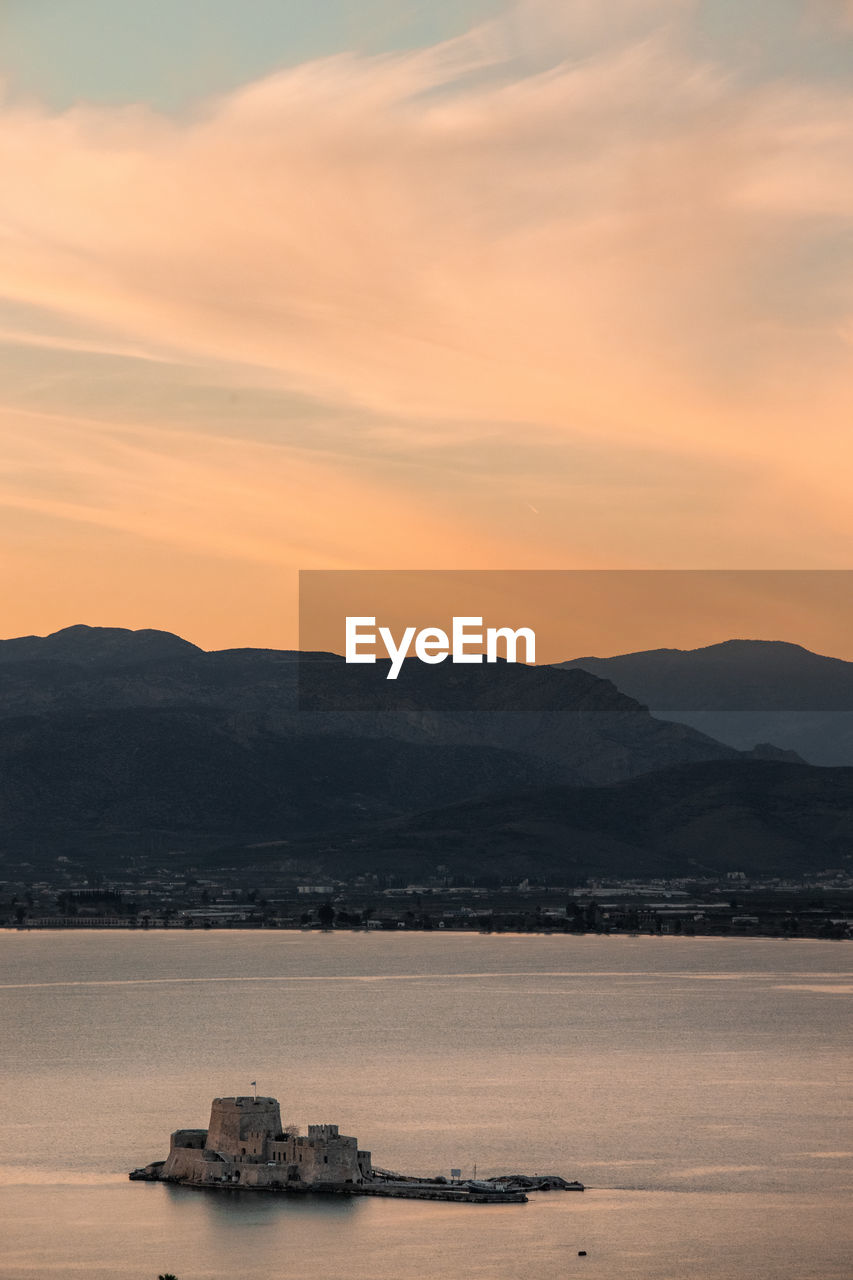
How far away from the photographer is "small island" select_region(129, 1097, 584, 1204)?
9581 centimetres

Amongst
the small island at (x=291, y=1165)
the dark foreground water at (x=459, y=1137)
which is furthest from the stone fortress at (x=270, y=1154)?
the dark foreground water at (x=459, y=1137)

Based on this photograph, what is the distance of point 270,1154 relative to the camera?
96.4 m

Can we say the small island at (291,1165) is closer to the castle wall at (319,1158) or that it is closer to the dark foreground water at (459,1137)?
the castle wall at (319,1158)

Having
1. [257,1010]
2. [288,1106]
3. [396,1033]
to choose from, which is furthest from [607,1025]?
[288,1106]

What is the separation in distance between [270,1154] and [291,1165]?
3.45 feet

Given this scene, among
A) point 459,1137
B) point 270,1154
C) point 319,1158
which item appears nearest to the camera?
point 319,1158

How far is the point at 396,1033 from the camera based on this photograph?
174875 mm

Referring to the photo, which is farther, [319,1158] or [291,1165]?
[291,1165]

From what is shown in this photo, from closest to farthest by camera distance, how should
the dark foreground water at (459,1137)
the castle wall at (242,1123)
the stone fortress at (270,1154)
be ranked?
the dark foreground water at (459,1137) → the castle wall at (242,1123) → the stone fortress at (270,1154)

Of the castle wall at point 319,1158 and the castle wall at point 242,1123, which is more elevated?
the castle wall at point 242,1123

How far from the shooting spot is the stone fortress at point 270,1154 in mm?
95625

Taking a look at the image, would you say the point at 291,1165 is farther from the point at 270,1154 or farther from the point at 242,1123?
the point at 242,1123

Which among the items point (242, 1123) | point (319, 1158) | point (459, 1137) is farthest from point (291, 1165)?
point (459, 1137)

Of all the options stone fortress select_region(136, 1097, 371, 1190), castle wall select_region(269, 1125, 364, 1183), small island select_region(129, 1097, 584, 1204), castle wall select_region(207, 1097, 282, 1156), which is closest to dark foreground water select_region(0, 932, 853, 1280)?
small island select_region(129, 1097, 584, 1204)
